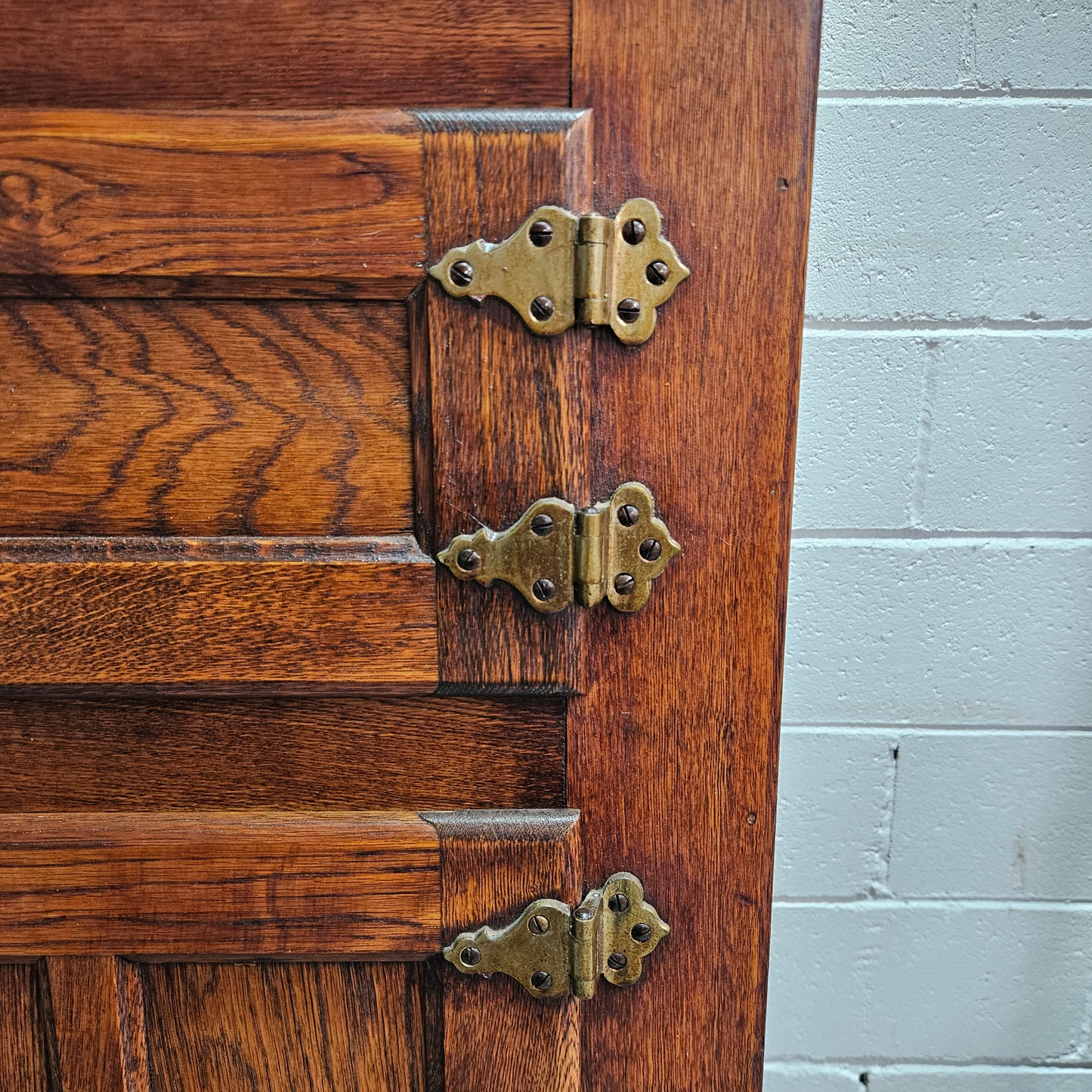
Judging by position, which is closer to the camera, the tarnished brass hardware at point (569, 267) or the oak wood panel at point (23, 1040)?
the tarnished brass hardware at point (569, 267)

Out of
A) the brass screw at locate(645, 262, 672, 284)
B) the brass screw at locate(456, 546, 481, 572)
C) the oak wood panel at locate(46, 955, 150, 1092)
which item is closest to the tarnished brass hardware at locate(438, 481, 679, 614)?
the brass screw at locate(456, 546, 481, 572)

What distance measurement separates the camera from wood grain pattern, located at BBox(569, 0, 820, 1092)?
0.44 m

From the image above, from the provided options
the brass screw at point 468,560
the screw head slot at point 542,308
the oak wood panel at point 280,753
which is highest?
the screw head slot at point 542,308

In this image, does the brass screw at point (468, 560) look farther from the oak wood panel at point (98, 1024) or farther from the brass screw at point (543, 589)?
the oak wood panel at point (98, 1024)

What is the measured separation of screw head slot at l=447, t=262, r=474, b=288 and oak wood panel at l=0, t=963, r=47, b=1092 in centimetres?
51

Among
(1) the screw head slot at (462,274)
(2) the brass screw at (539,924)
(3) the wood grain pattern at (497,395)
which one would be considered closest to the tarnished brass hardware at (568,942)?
(2) the brass screw at (539,924)

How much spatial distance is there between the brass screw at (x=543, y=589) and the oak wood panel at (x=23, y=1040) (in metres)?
0.41

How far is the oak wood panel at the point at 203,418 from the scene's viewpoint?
46cm

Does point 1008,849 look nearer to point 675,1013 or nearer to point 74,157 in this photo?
point 675,1013

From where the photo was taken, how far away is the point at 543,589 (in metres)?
0.47

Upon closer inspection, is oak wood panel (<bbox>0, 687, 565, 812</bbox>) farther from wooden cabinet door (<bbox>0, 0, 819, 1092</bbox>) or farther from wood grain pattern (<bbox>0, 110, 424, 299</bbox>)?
wood grain pattern (<bbox>0, 110, 424, 299</bbox>)

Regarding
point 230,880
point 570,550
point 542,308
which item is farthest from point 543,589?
point 230,880

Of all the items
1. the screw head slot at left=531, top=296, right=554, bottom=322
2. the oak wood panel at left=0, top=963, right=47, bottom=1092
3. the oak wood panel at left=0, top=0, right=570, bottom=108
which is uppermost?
the oak wood panel at left=0, top=0, right=570, bottom=108

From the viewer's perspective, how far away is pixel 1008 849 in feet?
2.16
